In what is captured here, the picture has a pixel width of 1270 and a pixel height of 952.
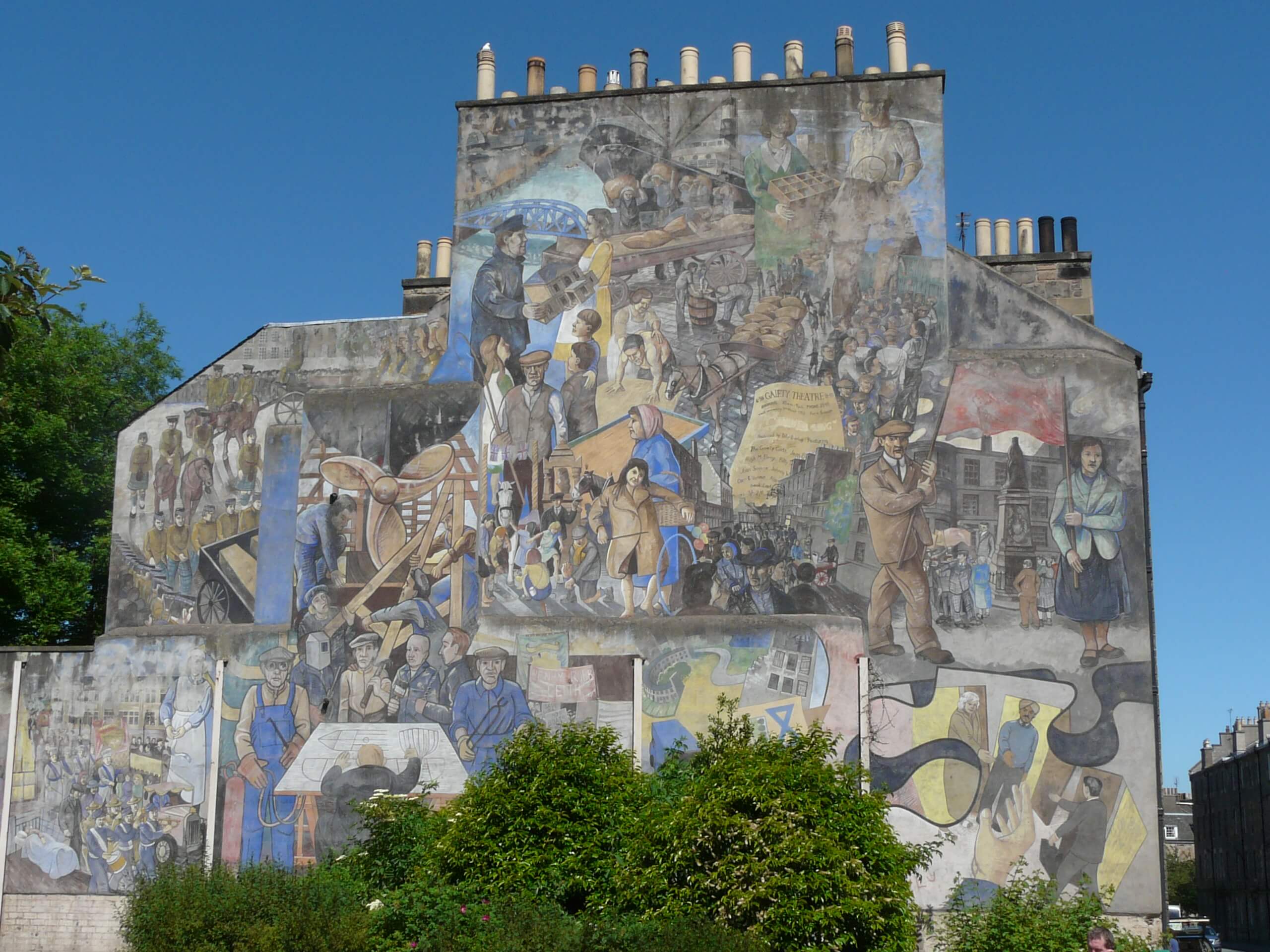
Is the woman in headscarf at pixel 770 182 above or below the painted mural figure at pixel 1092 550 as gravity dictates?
above

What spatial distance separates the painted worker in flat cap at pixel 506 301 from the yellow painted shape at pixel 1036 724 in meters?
9.99

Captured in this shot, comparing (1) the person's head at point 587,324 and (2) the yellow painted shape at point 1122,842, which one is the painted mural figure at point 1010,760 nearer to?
(2) the yellow painted shape at point 1122,842

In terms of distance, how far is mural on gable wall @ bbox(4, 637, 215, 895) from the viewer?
25.6 meters

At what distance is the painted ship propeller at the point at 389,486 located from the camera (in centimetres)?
2602

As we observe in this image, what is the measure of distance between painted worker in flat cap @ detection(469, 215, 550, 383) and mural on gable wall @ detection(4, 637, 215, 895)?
7450 millimetres

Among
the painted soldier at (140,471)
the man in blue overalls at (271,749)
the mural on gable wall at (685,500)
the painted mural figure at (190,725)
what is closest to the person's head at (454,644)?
the mural on gable wall at (685,500)

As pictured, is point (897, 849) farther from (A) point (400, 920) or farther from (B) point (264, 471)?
(B) point (264, 471)

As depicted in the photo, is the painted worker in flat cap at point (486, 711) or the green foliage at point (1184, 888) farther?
the green foliage at point (1184, 888)

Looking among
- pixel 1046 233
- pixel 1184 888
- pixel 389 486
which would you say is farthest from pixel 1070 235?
pixel 1184 888

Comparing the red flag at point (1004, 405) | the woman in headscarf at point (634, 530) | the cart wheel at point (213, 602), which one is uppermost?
the red flag at point (1004, 405)

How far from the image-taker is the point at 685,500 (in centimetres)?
2541

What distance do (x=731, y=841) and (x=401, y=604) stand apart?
10107 mm

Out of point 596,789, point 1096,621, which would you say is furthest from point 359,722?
point 1096,621

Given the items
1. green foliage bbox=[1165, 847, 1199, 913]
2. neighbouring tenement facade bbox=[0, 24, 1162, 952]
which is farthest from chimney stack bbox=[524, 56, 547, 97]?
green foliage bbox=[1165, 847, 1199, 913]
